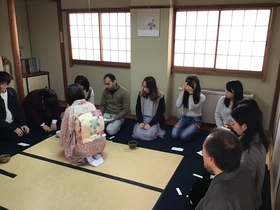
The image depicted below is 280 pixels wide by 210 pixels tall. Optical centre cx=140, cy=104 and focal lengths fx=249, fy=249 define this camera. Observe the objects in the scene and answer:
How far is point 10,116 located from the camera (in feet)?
12.4

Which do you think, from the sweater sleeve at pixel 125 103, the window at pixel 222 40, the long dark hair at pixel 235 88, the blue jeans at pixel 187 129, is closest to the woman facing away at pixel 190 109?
the blue jeans at pixel 187 129

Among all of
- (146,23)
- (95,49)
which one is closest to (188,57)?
(146,23)

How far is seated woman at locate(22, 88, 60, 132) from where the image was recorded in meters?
3.99

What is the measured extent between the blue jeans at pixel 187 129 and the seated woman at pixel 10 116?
2255mm

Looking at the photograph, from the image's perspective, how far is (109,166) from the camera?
2.95 metres

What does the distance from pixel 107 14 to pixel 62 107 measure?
2150 millimetres

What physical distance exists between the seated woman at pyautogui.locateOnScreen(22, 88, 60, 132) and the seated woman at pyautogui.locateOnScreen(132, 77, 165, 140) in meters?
1.39

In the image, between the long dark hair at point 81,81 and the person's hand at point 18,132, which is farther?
the long dark hair at point 81,81

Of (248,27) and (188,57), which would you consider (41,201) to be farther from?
(248,27)

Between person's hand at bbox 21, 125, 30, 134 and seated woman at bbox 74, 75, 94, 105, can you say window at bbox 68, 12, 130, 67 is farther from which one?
person's hand at bbox 21, 125, 30, 134

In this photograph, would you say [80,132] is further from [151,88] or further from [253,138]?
[253,138]

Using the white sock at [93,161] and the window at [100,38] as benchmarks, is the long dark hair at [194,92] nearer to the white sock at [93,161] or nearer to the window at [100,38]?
the window at [100,38]

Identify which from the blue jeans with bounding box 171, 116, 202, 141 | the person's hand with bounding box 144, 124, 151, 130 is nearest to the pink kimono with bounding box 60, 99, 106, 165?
the person's hand with bounding box 144, 124, 151, 130

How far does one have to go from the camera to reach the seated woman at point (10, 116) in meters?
3.61
